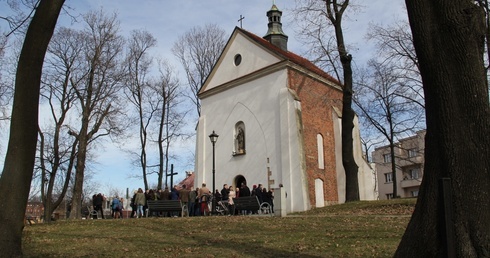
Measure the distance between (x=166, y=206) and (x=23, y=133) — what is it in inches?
498

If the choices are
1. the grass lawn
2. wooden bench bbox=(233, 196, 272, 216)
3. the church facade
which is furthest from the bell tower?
the grass lawn

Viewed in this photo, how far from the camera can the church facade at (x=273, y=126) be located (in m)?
24.8

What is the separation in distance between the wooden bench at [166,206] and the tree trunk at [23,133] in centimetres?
1213

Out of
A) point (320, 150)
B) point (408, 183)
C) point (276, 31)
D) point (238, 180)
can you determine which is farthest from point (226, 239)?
point (408, 183)

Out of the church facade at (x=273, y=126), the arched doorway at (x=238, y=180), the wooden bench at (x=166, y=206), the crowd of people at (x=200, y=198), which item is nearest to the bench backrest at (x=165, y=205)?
the wooden bench at (x=166, y=206)

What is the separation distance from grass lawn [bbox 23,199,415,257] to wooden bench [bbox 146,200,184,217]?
534 centimetres

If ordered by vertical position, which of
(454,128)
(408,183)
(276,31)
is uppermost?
(276,31)

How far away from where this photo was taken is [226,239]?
944 cm

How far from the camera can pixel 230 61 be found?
29844mm

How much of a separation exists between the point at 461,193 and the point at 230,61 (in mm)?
25548

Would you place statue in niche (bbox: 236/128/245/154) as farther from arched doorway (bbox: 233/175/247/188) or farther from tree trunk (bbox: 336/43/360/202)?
tree trunk (bbox: 336/43/360/202)

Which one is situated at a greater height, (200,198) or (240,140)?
(240,140)

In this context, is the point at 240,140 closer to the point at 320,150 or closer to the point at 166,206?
the point at 320,150

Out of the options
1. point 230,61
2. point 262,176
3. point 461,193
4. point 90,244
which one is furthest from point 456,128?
point 230,61
